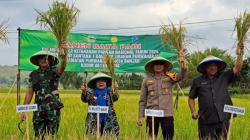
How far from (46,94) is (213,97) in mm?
1963

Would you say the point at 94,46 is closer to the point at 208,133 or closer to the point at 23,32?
the point at 23,32

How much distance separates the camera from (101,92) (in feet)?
19.6

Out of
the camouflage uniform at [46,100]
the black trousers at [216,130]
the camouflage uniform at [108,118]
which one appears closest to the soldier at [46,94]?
the camouflage uniform at [46,100]

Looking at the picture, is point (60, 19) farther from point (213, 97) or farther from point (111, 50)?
point (111, 50)

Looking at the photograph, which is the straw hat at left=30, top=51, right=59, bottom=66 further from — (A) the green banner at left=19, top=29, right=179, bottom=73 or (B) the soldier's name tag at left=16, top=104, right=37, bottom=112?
(A) the green banner at left=19, top=29, right=179, bottom=73

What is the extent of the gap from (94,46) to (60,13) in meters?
6.19

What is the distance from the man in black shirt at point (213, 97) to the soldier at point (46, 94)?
1671 millimetres

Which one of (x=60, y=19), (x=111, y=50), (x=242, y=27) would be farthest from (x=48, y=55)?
(x=111, y=50)

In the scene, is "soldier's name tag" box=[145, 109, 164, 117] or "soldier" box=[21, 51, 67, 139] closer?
"soldier's name tag" box=[145, 109, 164, 117]

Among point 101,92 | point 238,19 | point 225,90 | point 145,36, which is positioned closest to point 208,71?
point 225,90

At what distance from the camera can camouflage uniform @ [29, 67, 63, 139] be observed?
18.8ft

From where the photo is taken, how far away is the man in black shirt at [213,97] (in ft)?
18.0

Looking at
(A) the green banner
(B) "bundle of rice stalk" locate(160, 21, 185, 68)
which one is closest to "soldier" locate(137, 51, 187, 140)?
(B) "bundle of rice stalk" locate(160, 21, 185, 68)

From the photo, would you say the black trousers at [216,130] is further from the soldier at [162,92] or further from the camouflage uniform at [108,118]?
the camouflage uniform at [108,118]
